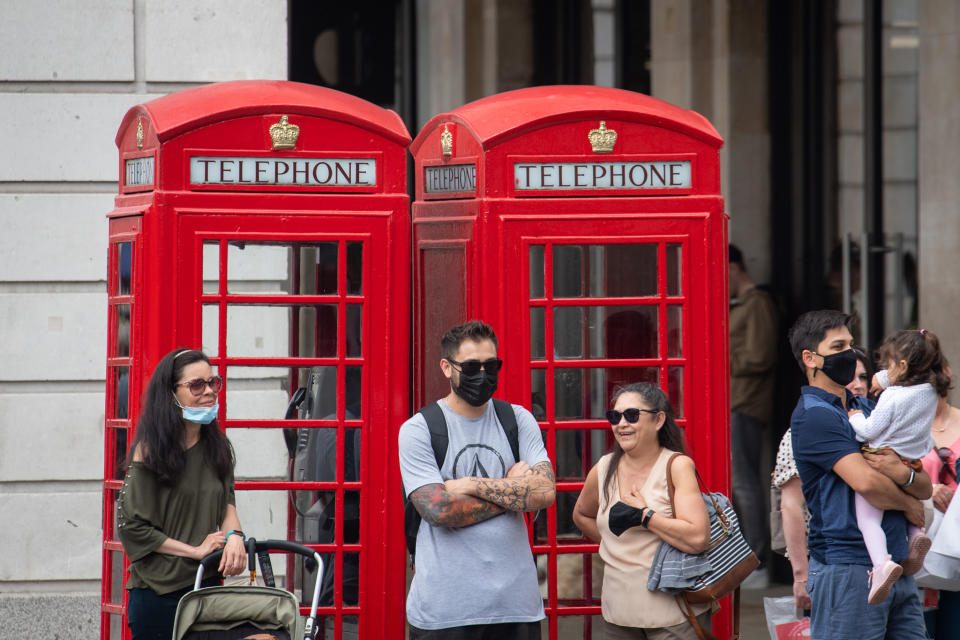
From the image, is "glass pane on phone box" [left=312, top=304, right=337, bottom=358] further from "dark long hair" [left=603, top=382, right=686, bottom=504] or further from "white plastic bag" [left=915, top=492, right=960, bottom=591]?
"white plastic bag" [left=915, top=492, right=960, bottom=591]

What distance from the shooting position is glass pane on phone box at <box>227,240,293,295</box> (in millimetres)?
5688

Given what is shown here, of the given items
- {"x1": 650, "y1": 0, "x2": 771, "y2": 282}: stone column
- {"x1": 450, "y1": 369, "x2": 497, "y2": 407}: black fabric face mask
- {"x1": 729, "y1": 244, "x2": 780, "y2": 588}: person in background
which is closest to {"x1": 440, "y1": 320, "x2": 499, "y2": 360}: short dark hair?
{"x1": 450, "y1": 369, "x2": 497, "y2": 407}: black fabric face mask

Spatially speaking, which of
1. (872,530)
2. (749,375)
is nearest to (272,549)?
(872,530)

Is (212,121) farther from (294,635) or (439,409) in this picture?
(294,635)

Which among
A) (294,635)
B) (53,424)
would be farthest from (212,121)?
(53,424)

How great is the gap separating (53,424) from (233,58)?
87.1 inches

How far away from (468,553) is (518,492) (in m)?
0.27

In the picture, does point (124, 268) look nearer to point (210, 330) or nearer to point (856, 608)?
point (210, 330)

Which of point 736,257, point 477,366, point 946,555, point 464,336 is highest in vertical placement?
point 736,257

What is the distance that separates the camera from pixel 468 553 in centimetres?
488

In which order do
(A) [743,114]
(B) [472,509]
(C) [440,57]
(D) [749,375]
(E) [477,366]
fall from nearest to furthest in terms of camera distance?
(B) [472,509], (E) [477,366], (D) [749,375], (A) [743,114], (C) [440,57]

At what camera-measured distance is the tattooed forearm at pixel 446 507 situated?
4.80 metres

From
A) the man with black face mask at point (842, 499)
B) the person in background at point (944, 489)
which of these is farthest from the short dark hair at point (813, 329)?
the person in background at point (944, 489)

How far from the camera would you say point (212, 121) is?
18.8ft
